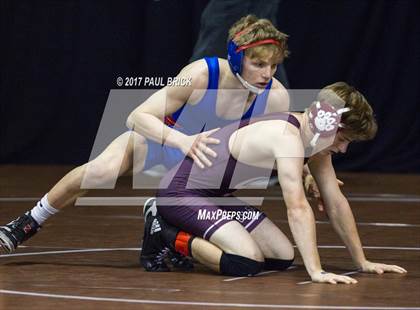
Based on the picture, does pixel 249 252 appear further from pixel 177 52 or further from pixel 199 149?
pixel 177 52

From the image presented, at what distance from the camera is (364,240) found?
5.77 metres

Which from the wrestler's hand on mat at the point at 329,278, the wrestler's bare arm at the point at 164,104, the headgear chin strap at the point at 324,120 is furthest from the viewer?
the wrestler's bare arm at the point at 164,104

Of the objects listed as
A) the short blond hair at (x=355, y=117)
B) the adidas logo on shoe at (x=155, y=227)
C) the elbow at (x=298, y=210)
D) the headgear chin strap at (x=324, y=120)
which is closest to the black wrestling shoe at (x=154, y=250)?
the adidas logo on shoe at (x=155, y=227)

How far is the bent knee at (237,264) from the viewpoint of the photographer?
4.70 meters

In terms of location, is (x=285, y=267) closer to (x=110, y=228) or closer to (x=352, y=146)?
(x=110, y=228)

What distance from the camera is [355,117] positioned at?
4578 millimetres

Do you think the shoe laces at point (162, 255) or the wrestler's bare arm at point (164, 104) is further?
the wrestler's bare arm at point (164, 104)

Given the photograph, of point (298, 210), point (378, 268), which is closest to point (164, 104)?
point (298, 210)

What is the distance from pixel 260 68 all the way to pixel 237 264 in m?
0.82

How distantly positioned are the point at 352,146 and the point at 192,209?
4.57 m

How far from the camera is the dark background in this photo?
9062 millimetres

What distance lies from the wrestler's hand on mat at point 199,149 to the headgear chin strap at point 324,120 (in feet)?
1.36

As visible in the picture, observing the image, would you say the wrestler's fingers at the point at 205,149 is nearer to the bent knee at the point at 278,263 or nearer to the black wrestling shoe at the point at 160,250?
the black wrestling shoe at the point at 160,250

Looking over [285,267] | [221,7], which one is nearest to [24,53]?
[221,7]
